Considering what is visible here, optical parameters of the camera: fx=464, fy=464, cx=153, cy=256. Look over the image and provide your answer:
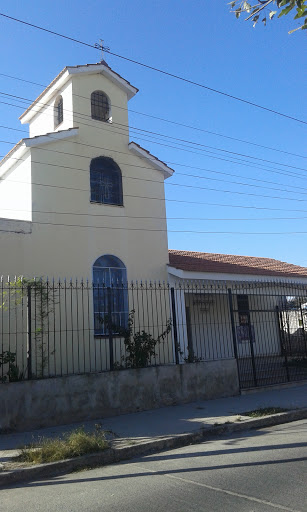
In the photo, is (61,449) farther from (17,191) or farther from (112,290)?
(17,191)

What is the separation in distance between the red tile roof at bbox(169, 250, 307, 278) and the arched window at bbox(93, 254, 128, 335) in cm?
182

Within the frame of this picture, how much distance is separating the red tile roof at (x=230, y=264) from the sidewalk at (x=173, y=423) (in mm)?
4777

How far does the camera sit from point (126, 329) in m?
10.5

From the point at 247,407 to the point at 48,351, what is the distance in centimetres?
451

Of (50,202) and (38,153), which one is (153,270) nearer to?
(50,202)

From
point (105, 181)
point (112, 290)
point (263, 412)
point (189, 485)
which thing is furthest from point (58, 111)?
point (189, 485)

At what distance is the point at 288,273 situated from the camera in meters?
16.7

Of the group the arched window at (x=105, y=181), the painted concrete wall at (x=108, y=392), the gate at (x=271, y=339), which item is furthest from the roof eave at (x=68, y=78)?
the painted concrete wall at (x=108, y=392)

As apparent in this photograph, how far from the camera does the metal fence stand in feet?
32.8

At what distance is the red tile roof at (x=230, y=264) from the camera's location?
47.8 feet

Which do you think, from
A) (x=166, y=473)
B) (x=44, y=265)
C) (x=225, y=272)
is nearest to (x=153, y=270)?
(x=225, y=272)

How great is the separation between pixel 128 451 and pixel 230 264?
10.6 metres

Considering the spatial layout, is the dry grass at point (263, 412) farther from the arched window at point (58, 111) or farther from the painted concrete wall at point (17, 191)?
the arched window at point (58, 111)

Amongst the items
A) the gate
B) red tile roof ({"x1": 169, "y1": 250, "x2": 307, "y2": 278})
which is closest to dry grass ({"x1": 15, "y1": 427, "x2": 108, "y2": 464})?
the gate
